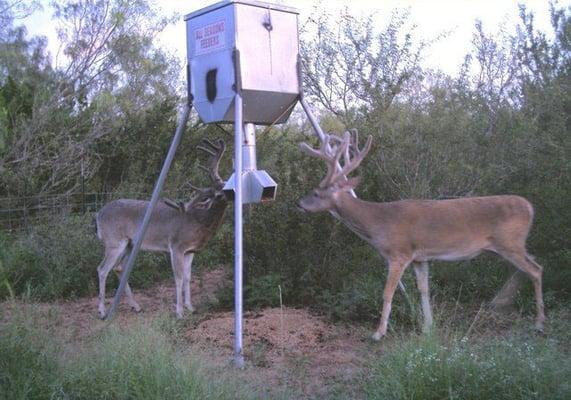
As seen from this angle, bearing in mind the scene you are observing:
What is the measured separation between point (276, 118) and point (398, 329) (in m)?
2.86

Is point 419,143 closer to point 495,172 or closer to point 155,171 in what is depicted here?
point 495,172

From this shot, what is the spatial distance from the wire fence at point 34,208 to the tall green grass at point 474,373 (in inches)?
354

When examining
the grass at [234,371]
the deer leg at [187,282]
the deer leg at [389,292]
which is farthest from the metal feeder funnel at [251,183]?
the deer leg at [187,282]

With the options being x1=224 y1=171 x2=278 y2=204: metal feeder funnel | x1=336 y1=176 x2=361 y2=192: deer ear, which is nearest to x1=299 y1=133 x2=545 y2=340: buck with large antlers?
x1=336 y1=176 x2=361 y2=192: deer ear

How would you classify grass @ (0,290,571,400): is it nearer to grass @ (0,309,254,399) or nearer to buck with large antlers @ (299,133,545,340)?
grass @ (0,309,254,399)

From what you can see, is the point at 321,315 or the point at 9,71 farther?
the point at 9,71

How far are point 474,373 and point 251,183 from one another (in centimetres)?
333

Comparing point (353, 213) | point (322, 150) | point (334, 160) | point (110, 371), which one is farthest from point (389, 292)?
point (110, 371)

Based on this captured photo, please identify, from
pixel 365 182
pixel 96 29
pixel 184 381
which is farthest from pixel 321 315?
pixel 96 29

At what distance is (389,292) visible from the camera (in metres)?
7.54

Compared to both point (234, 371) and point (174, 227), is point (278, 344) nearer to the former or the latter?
point (234, 371)

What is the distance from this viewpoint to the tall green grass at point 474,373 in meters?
4.78

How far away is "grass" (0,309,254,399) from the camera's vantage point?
16.6ft

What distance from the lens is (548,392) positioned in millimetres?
4680
